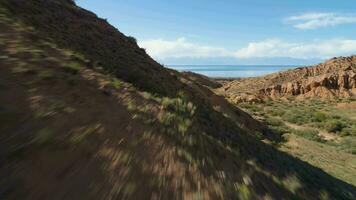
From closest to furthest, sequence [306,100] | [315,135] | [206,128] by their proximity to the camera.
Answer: [206,128], [315,135], [306,100]

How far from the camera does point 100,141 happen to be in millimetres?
7699

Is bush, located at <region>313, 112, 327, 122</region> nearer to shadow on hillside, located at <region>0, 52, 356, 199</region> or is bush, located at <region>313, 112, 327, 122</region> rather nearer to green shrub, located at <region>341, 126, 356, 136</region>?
green shrub, located at <region>341, 126, 356, 136</region>

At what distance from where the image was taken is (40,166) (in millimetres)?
6215

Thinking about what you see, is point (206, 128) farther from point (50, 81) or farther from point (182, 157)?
point (50, 81)

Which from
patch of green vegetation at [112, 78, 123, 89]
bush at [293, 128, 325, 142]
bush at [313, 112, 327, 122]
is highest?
patch of green vegetation at [112, 78, 123, 89]

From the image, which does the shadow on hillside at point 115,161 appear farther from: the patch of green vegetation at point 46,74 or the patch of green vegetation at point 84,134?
the patch of green vegetation at point 46,74

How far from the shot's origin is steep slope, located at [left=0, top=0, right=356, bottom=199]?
250 inches

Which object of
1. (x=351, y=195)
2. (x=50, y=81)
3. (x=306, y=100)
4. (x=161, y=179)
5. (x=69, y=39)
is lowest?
(x=306, y=100)

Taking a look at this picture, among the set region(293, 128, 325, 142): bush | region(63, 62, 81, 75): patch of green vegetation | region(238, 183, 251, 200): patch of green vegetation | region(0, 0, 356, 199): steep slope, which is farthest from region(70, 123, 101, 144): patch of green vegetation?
region(293, 128, 325, 142): bush

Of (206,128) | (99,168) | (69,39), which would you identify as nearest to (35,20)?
(69,39)

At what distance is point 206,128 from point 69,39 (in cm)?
626

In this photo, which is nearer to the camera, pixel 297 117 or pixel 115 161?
pixel 115 161

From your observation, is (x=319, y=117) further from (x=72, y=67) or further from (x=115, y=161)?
(x=115, y=161)

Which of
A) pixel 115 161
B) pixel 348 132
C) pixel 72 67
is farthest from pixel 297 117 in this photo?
pixel 115 161
